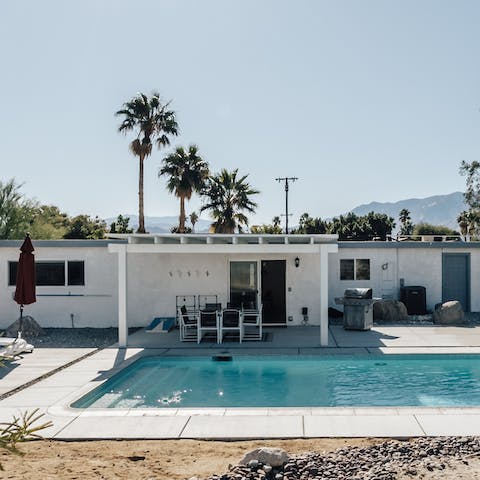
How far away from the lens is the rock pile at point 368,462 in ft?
17.2

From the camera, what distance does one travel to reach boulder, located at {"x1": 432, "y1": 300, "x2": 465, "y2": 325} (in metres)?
15.9

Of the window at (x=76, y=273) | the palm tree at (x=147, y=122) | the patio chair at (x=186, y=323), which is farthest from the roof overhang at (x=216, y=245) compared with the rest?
the palm tree at (x=147, y=122)

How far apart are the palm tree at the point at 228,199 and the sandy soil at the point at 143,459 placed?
2741cm

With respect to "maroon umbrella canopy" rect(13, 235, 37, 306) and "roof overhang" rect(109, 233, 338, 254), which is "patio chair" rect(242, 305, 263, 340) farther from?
"maroon umbrella canopy" rect(13, 235, 37, 306)

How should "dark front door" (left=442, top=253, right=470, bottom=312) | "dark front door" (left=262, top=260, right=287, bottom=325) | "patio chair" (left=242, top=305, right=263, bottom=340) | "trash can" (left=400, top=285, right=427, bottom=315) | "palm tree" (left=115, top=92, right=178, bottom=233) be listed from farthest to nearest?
"palm tree" (left=115, top=92, right=178, bottom=233) < "dark front door" (left=442, top=253, right=470, bottom=312) < "trash can" (left=400, top=285, right=427, bottom=315) < "dark front door" (left=262, top=260, right=287, bottom=325) < "patio chair" (left=242, top=305, right=263, bottom=340)

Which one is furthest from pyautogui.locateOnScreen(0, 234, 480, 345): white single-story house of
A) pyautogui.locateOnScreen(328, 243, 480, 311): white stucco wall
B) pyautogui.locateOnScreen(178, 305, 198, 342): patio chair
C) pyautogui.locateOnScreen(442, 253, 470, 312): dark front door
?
pyautogui.locateOnScreen(442, 253, 470, 312): dark front door

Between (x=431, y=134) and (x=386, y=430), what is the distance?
22.5 metres

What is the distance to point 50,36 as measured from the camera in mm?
13375

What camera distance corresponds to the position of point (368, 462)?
5.52 metres

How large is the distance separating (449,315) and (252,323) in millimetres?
6471

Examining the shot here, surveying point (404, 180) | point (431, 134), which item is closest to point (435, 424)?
point (431, 134)

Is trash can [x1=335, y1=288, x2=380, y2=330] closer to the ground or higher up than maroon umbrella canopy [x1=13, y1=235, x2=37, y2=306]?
closer to the ground

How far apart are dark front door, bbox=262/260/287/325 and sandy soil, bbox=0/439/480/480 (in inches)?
384

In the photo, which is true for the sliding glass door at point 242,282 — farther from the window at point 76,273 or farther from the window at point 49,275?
the window at point 49,275
